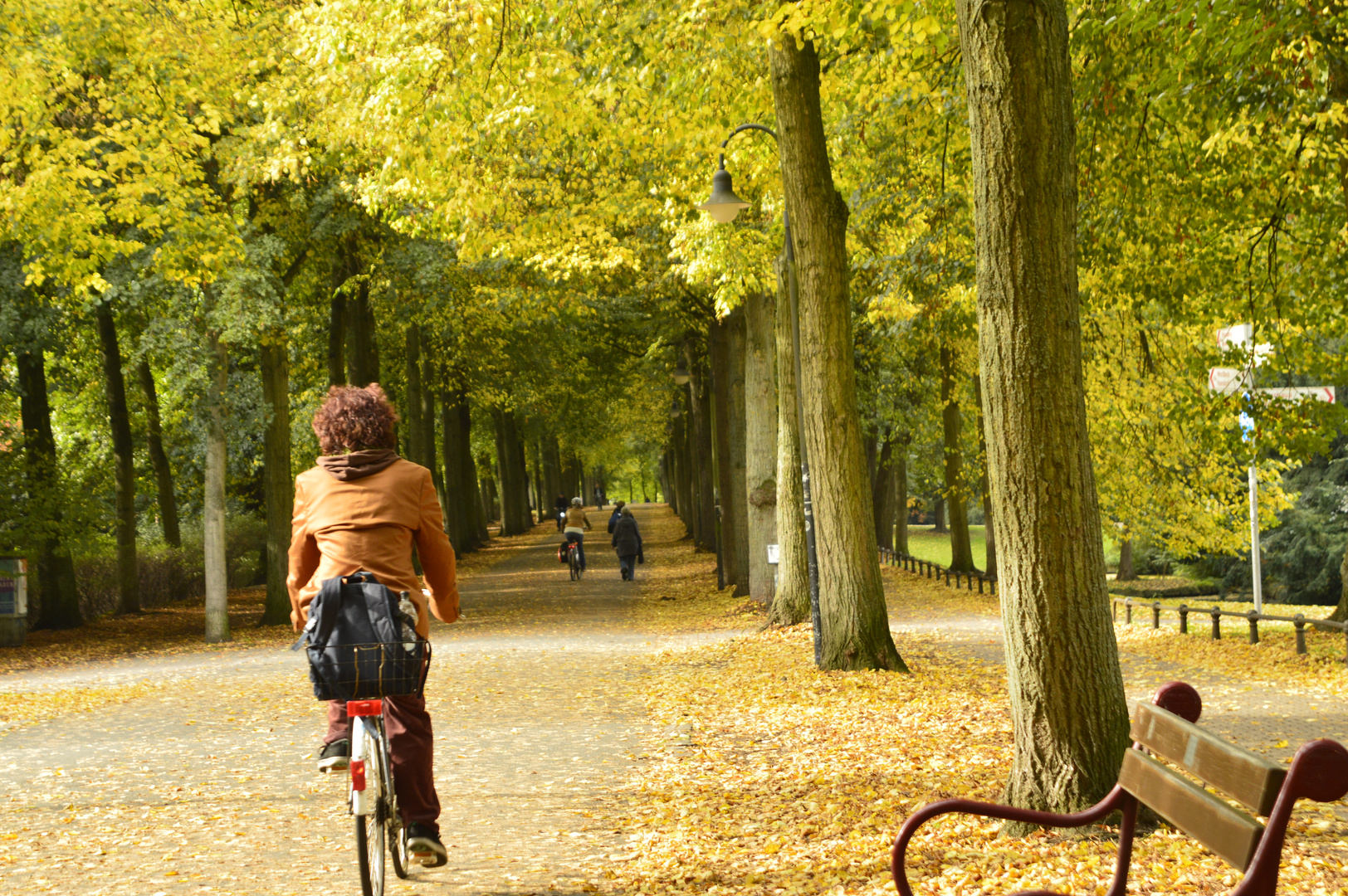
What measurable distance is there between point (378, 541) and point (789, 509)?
11.0m

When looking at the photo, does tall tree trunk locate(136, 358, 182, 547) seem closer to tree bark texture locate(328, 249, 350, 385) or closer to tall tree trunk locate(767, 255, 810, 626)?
tree bark texture locate(328, 249, 350, 385)

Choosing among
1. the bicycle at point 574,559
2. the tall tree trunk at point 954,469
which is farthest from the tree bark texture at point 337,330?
the tall tree trunk at point 954,469

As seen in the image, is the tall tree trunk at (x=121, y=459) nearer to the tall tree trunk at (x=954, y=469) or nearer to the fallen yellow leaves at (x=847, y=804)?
the fallen yellow leaves at (x=847, y=804)

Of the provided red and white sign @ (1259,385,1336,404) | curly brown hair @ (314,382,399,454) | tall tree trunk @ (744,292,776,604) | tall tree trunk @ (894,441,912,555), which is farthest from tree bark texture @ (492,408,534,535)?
curly brown hair @ (314,382,399,454)

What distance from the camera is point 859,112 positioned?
13.8 metres

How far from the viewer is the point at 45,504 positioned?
61.9 ft

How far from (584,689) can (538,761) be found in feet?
12.3

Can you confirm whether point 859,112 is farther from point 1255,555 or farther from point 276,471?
point 276,471

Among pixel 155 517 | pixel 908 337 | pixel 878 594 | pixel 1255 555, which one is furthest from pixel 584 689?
pixel 155 517

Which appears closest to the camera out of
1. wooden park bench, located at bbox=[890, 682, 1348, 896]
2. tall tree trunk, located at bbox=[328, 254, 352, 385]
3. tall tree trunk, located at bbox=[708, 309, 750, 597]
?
wooden park bench, located at bbox=[890, 682, 1348, 896]

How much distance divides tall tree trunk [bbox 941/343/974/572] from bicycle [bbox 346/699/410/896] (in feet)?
70.4

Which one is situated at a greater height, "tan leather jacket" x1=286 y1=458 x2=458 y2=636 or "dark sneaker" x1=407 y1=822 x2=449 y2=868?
"tan leather jacket" x1=286 y1=458 x2=458 y2=636

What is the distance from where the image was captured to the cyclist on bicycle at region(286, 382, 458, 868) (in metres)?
4.77

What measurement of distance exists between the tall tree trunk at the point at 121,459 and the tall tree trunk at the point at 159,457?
2500 mm
